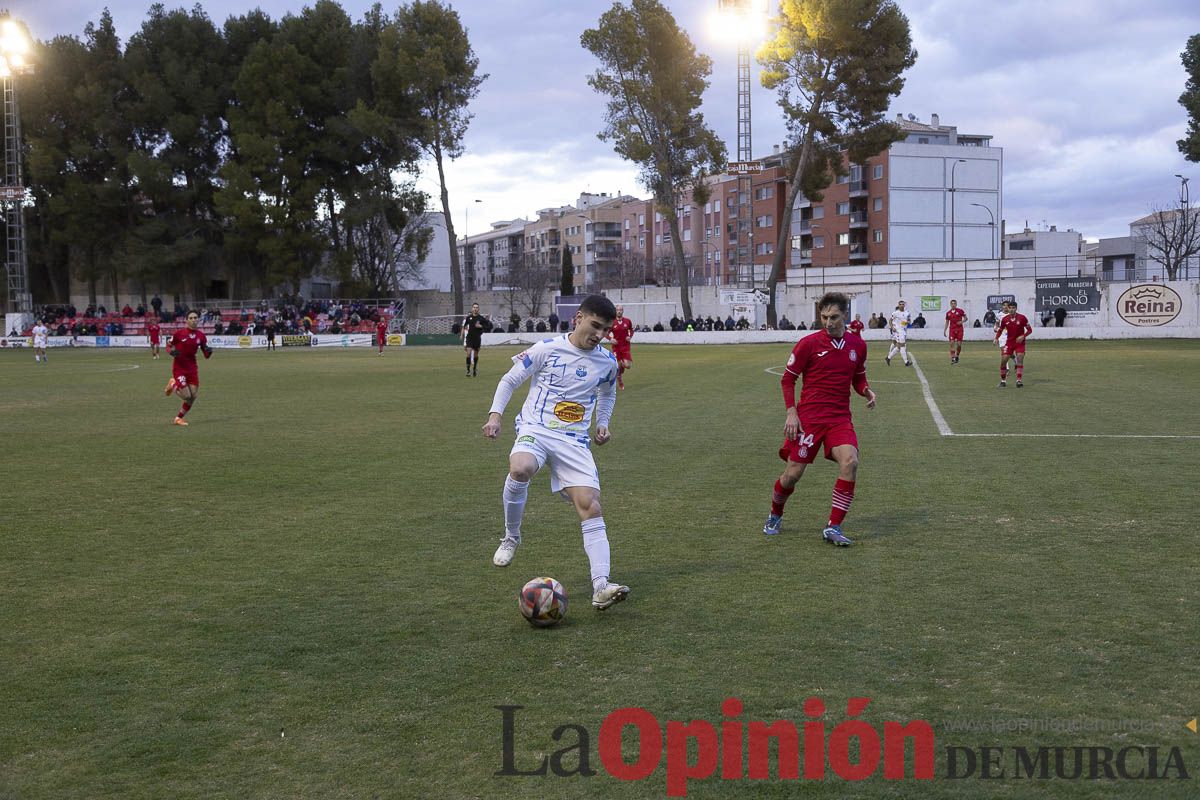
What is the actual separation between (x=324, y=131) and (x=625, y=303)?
23.4 metres

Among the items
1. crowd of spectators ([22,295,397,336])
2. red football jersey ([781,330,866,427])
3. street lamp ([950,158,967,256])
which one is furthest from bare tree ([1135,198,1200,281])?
red football jersey ([781,330,866,427])

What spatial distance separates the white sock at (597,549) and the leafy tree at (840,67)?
52416mm

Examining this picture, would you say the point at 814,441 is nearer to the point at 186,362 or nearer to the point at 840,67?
the point at 186,362

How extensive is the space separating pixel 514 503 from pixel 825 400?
9.34ft

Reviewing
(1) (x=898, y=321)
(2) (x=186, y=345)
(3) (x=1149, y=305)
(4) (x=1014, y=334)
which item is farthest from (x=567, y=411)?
(3) (x=1149, y=305)

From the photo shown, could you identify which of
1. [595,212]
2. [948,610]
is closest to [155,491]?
[948,610]

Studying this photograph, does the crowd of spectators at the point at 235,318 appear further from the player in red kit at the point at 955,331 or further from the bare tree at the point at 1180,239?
the bare tree at the point at 1180,239

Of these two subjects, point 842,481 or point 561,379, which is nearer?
point 561,379

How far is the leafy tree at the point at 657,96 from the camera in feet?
194

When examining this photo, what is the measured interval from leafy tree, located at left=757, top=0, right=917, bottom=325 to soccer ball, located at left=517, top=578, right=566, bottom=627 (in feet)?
174

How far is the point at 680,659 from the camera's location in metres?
5.27

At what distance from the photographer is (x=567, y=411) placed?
664 centimetres

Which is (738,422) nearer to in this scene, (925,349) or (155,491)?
(155,491)

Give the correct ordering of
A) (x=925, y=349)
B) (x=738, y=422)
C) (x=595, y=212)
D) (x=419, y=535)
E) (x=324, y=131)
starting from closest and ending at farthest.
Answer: (x=419, y=535) → (x=738, y=422) → (x=925, y=349) → (x=324, y=131) → (x=595, y=212)
